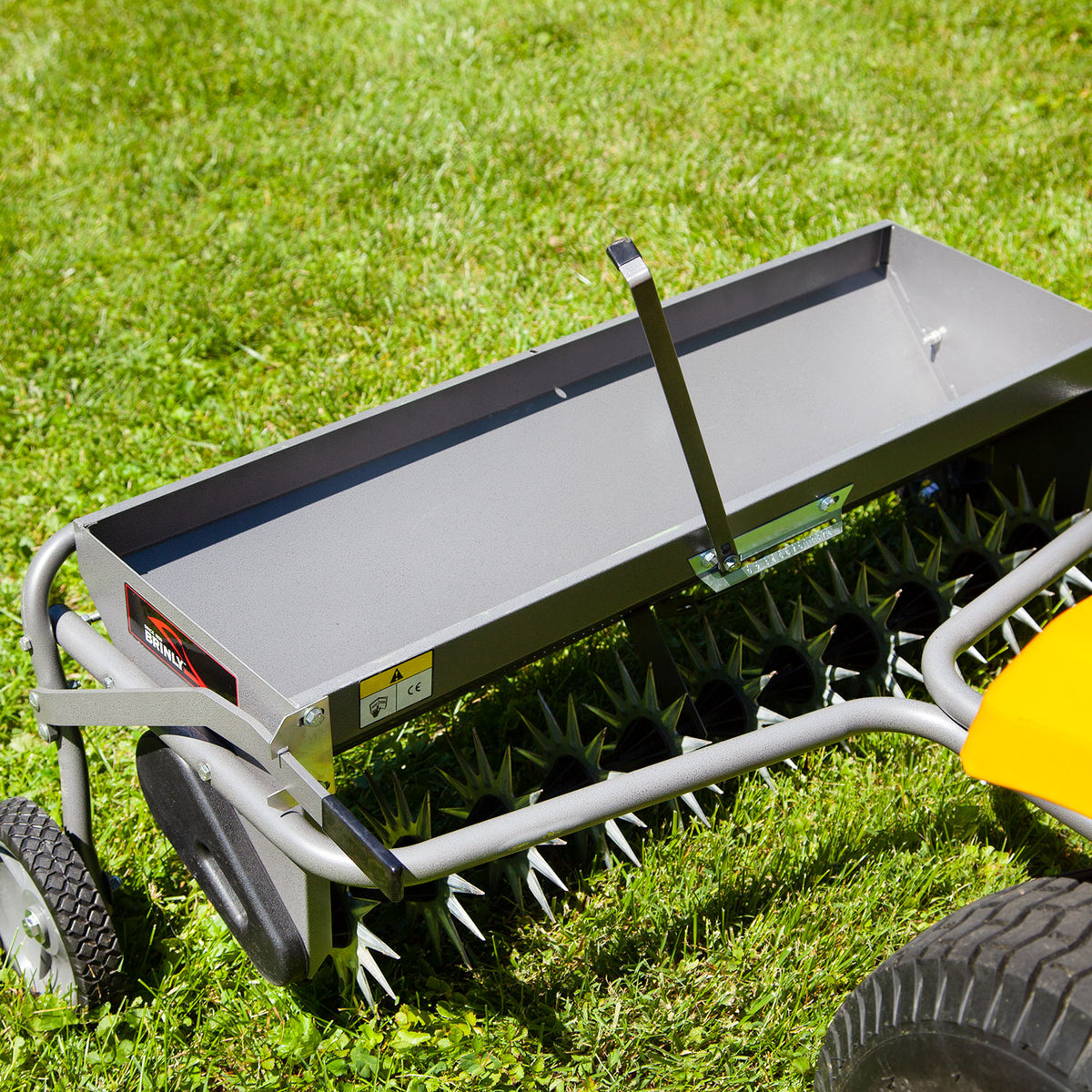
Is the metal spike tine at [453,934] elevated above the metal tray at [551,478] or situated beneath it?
situated beneath

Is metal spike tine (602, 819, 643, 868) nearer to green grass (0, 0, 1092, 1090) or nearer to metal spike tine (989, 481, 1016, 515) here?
green grass (0, 0, 1092, 1090)

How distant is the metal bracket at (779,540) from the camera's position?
2.09 metres

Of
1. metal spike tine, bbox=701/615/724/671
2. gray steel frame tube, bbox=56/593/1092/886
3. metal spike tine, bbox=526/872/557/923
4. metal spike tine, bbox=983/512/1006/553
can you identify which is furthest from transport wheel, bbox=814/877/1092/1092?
metal spike tine, bbox=983/512/1006/553

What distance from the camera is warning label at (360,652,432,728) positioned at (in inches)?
68.5

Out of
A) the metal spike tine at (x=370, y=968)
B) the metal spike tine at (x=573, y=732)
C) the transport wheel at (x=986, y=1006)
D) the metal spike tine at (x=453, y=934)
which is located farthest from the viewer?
the metal spike tine at (x=573, y=732)

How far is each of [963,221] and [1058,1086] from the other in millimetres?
3535

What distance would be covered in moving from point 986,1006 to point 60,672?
5.12 feet

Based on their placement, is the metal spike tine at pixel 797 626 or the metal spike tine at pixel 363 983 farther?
the metal spike tine at pixel 797 626

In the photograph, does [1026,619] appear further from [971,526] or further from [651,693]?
[651,693]

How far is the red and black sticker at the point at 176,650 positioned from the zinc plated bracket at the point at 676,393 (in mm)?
796

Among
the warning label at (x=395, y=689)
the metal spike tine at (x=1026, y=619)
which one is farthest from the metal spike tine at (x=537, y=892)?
the metal spike tine at (x=1026, y=619)

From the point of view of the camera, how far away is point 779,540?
213cm

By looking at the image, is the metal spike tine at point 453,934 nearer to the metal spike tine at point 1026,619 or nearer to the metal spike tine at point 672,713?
the metal spike tine at point 672,713

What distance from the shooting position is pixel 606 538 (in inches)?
103
